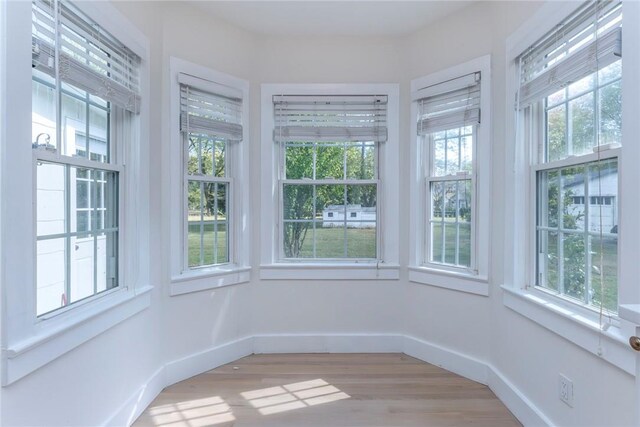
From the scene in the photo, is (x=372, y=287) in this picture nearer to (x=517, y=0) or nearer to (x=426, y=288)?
(x=426, y=288)

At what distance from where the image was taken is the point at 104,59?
1987 mm

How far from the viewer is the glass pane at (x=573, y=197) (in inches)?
73.8

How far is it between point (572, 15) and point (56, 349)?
284 centimetres

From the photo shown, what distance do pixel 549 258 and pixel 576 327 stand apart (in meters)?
0.53

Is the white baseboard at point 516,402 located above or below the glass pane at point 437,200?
below

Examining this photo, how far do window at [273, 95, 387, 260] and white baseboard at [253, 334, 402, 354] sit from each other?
0.69 metres

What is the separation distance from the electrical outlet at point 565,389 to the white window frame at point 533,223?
0.74ft

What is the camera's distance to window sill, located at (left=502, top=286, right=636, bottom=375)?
146cm

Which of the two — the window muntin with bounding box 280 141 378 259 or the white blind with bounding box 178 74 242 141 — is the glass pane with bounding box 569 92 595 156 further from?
the white blind with bounding box 178 74 242 141

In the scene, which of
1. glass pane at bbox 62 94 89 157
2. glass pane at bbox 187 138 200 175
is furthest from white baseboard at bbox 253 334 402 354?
glass pane at bbox 62 94 89 157

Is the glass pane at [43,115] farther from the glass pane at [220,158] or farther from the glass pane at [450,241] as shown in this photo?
the glass pane at [450,241]

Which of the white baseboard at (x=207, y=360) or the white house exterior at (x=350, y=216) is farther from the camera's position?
Answer: the white house exterior at (x=350, y=216)

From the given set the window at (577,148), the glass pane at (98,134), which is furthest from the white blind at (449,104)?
the glass pane at (98,134)

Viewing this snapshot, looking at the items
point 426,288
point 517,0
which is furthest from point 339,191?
point 517,0
